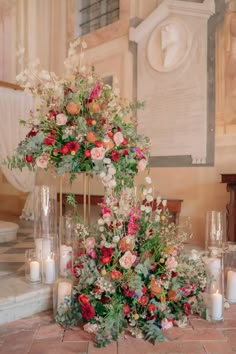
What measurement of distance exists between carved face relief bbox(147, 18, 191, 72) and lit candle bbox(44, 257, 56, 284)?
10.5 ft

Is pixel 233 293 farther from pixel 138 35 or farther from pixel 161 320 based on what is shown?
pixel 138 35

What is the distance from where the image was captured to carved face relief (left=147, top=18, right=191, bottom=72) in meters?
4.54

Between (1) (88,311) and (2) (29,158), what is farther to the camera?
(2) (29,158)

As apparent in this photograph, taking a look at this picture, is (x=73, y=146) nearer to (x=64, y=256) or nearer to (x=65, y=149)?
Result: (x=65, y=149)

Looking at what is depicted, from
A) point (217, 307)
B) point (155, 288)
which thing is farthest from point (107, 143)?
point (217, 307)

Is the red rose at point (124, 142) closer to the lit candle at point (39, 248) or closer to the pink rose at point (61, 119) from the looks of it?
the pink rose at point (61, 119)

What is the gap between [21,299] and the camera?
2287mm

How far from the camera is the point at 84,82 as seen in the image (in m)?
2.26

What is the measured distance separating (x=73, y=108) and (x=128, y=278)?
106cm

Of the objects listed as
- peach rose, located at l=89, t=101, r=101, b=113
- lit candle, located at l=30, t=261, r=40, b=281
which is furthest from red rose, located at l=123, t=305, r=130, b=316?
peach rose, located at l=89, t=101, r=101, b=113

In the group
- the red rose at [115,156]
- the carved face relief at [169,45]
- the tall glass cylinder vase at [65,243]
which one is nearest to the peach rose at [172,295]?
the tall glass cylinder vase at [65,243]

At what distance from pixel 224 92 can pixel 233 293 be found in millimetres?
2463

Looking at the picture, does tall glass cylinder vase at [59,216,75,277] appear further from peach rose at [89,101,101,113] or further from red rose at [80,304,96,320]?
peach rose at [89,101,101,113]

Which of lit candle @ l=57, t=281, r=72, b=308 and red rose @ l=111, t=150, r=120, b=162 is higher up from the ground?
red rose @ l=111, t=150, r=120, b=162
